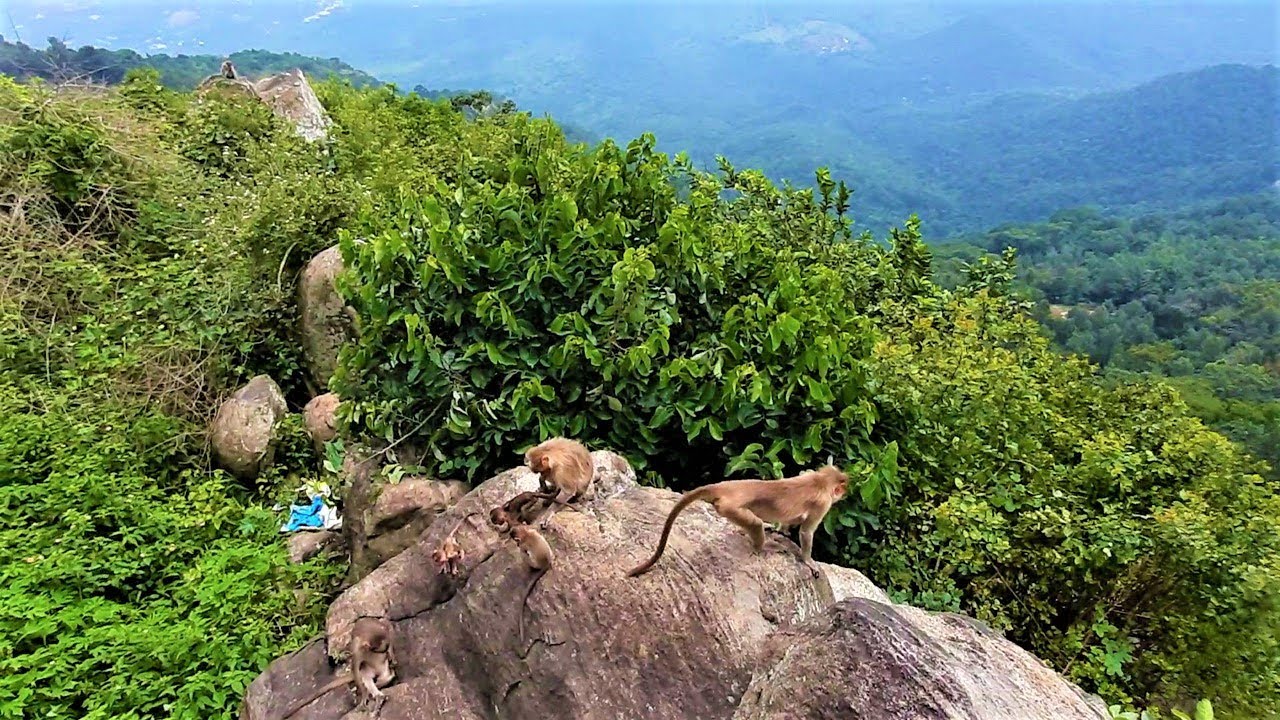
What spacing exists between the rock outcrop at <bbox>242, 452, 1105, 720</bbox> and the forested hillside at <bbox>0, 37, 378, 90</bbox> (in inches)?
539

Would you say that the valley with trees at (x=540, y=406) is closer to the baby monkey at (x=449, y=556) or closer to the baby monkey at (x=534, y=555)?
the baby monkey at (x=534, y=555)

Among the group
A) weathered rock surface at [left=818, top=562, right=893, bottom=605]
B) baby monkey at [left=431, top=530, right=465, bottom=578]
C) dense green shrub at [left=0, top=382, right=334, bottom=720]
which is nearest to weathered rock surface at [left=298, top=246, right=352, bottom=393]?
dense green shrub at [left=0, top=382, right=334, bottom=720]

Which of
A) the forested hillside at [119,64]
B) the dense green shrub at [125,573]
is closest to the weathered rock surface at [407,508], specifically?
the dense green shrub at [125,573]

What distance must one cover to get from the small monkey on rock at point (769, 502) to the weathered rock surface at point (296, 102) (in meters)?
14.8

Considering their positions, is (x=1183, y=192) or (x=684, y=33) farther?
(x=684, y=33)

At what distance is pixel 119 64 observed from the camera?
80.5ft

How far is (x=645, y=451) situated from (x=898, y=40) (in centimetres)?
18132

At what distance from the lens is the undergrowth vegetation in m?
5.06

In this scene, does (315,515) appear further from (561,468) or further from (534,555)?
(534,555)

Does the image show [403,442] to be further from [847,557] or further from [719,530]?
[847,557]

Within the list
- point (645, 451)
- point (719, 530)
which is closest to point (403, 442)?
point (645, 451)

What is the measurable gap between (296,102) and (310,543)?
1349 centimetres

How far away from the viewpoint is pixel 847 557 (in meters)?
5.71

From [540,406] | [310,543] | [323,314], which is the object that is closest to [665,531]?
[540,406]
